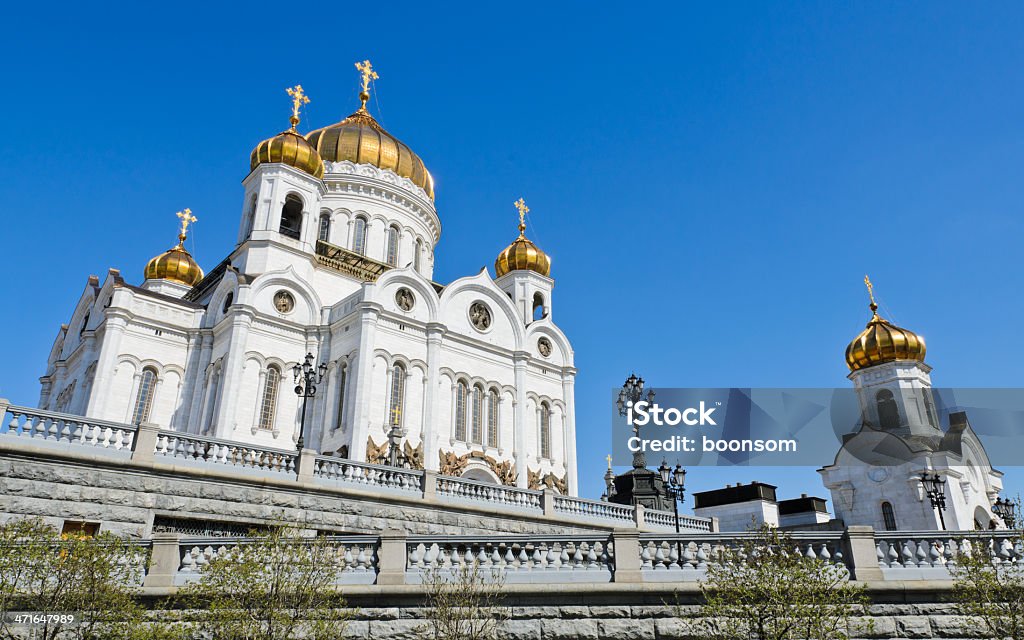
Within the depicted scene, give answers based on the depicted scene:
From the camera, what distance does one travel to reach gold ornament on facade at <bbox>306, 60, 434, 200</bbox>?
40.7 m

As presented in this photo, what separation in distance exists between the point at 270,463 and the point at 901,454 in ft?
100

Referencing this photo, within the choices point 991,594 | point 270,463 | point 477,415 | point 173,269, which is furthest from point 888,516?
point 173,269

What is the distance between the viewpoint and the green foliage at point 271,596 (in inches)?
376

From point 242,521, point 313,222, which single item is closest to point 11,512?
point 242,521

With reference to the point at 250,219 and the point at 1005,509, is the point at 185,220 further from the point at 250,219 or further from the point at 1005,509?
the point at 1005,509

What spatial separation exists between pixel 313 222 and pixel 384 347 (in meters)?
8.87

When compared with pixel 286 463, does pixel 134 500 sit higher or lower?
lower

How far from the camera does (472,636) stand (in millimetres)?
10164

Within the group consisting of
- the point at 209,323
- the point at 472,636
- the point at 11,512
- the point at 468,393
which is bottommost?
the point at 472,636

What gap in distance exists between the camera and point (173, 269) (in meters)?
40.7

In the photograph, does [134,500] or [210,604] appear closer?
[210,604]

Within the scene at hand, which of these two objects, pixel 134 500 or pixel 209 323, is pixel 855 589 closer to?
pixel 134 500

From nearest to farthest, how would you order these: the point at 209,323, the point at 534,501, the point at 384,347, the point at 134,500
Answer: the point at 134,500, the point at 534,501, the point at 384,347, the point at 209,323

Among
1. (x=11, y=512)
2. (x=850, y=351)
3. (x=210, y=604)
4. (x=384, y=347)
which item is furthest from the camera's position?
(x=850, y=351)
